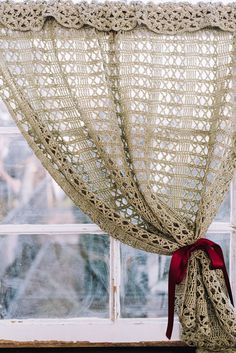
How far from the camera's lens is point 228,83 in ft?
5.81

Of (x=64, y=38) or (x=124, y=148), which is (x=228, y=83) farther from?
(x=64, y=38)

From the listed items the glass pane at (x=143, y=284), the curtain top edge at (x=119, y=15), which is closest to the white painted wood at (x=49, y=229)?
the glass pane at (x=143, y=284)

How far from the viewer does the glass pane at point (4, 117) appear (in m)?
2.02

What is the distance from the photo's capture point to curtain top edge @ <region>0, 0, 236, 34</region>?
175 centimetres

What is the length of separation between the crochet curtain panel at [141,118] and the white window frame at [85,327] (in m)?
0.27

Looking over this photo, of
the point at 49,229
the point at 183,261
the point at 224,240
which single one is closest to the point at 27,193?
the point at 49,229

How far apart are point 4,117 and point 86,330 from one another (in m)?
0.85

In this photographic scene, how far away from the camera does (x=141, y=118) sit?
1.78 metres

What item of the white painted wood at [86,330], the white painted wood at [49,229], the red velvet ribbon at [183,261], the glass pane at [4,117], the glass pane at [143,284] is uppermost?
the glass pane at [4,117]

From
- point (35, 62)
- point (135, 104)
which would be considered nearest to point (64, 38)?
point (35, 62)

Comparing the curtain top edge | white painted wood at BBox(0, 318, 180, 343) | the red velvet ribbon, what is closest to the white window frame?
white painted wood at BBox(0, 318, 180, 343)

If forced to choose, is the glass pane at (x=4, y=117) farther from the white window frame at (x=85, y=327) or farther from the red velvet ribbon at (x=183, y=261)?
the red velvet ribbon at (x=183, y=261)

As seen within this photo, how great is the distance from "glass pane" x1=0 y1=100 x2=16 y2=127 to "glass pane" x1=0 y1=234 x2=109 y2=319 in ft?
1.40

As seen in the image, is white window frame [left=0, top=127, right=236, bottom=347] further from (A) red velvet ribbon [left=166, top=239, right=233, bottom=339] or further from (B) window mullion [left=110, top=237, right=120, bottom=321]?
(A) red velvet ribbon [left=166, top=239, right=233, bottom=339]
